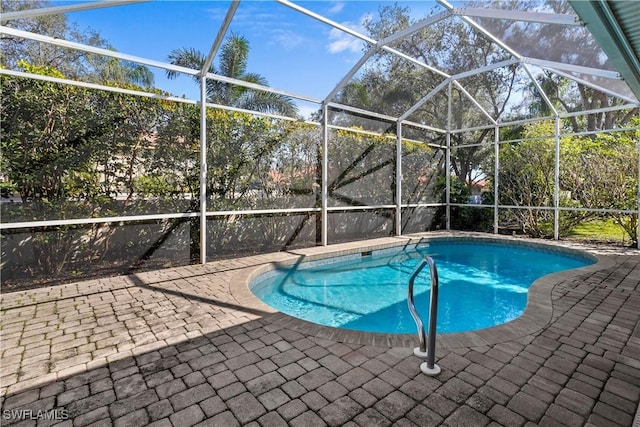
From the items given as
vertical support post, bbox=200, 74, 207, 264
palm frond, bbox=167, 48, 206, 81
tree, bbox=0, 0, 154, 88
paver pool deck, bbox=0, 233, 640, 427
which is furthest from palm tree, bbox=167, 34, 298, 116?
paver pool deck, bbox=0, 233, 640, 427

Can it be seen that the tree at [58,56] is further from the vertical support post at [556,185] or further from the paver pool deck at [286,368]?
the vertical support post at [556,185]

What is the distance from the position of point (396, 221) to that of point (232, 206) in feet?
18.6

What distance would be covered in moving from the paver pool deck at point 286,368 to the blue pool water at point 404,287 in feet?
4.37

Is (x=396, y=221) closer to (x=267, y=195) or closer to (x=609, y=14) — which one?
(x=267, y=195)

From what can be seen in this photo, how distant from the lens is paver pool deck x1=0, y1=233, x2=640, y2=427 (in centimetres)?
214

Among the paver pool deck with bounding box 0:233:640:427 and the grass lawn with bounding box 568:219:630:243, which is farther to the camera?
the grass lawn with bounding box 568:219:630:243

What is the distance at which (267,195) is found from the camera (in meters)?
7.87

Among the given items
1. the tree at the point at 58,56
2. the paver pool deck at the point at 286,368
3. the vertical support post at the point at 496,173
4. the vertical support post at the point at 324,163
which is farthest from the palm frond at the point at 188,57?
the vertical support post at the point at 496,173

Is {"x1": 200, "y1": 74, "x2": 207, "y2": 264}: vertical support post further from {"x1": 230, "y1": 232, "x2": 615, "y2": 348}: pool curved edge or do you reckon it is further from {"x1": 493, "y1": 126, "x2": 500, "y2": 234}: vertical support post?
{"x1": 493, "y1": 126, "x2": 500, "y2": 234}: vertical support post

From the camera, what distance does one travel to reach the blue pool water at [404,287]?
5.05 m

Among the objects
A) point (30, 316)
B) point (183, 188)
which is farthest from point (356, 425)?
point (183, 188)

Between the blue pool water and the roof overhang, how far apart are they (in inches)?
144

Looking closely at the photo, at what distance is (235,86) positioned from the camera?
10.2 meters

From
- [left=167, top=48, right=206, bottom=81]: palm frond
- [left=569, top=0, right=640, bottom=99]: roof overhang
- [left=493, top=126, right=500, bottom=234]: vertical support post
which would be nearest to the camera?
[left=569, top=0, right=640, bottom=99]: roof overhang
